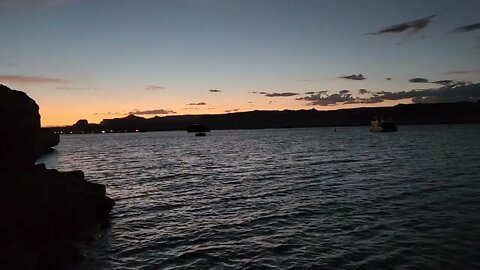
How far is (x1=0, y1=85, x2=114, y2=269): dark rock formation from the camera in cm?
1483

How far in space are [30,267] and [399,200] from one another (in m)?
22.6

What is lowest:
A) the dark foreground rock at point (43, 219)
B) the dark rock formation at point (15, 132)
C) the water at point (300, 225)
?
the water at point (300, 225)

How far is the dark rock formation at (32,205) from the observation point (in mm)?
14828

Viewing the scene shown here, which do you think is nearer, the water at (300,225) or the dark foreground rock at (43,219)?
the dark foreground rock at (43,219)

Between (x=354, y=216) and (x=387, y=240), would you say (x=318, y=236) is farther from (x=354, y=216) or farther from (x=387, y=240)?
(x=354, y=216)

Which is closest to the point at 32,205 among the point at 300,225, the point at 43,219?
the point at 43,219

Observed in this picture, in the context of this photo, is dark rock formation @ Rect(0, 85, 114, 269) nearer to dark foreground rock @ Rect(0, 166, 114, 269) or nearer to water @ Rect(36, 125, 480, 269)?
dark foreground rock @ Rect(0, 166, 114, 269)

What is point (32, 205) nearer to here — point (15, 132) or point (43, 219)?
point (43, 219)

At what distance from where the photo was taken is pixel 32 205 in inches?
692

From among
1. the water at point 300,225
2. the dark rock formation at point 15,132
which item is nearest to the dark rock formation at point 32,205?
the dark rock formation at point 15,132

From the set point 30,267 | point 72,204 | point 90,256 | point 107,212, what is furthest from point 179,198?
point 30,267

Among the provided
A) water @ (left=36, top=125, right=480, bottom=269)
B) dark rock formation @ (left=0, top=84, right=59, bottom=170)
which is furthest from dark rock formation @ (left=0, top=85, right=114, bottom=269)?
water @ (left=36, top=125, right=480, bottom=269)

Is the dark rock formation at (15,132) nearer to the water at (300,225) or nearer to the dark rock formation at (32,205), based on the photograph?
the dark rock formation at (32,205)

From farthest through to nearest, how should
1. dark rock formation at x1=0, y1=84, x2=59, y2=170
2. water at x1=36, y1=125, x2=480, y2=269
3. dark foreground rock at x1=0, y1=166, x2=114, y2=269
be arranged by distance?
dark rock formation at x1=0, y1=84, x2=59, y2=170, water at x1=36, y1=125, x2=480, y2=269, dark foreground rock at x1=0, y1=166, x2=114, y2=269
